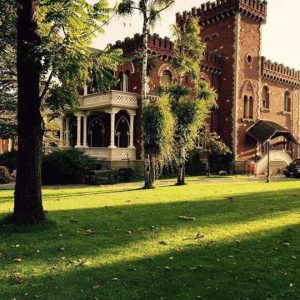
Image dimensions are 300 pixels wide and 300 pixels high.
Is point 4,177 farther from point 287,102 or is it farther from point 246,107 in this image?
point 287,102

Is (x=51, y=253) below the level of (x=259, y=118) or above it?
below

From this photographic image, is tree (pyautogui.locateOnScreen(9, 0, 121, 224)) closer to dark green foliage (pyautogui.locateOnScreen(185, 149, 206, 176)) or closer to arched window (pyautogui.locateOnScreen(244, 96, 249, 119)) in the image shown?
dark green foliage (pyautogui.locateOnScreen(185, 149, 206, 176))

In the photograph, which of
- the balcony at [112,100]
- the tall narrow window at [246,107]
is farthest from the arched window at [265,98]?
the balcony at [112,100]

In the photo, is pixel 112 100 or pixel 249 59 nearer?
pixel 112 100

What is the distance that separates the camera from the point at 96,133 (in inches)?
1282

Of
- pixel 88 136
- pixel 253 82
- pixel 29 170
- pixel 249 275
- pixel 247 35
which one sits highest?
pixel 247 35

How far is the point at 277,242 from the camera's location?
697 centimetres

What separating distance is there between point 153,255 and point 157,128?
38.1 ft

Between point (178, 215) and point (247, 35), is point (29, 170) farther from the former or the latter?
point (247, 35)

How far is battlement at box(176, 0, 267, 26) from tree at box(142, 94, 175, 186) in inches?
700

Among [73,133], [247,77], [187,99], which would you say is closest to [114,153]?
[187,99]

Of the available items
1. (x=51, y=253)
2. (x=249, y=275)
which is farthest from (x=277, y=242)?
(x=51, y=253)

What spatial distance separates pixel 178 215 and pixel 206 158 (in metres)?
22.3

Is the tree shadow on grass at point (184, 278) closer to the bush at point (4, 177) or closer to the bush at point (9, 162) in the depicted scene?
the bush at point (4, 177)
